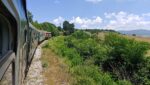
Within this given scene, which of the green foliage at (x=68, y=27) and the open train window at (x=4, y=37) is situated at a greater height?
the open train window at (x=4, y=37)

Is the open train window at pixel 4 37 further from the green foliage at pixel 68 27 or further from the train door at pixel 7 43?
the green foliage at pixel 68 27

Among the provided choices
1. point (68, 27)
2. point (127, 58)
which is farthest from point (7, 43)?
point (68, 27)

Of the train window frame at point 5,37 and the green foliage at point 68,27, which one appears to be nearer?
the train window frame at point 5,37

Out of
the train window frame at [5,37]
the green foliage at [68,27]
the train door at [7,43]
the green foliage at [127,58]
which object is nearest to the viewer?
the train door at [7,43]

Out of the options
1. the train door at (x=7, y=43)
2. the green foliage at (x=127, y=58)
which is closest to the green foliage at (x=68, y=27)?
the green foliage at (x=127, y=58)

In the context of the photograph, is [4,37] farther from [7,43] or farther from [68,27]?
[68,27]

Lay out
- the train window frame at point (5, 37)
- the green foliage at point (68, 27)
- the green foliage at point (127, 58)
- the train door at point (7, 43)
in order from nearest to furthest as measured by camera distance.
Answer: the train door at point (7, 43) < the train window frame at point (5, 37) < the green foliage at point (127, 58) < the green foliage at point (68, 27)

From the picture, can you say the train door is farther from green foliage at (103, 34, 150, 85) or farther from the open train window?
green foliage at (103, 34, 150, 85)

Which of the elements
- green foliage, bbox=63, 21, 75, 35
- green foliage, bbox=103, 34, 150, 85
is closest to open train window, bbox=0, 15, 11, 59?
green foliage, bbox=103, 34, 150, 85

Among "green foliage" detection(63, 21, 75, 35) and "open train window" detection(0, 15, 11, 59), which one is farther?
"green foliage" detection(63, 21, 75, 35)

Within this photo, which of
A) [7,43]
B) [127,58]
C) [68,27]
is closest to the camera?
[7,43]

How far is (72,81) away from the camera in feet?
40.2

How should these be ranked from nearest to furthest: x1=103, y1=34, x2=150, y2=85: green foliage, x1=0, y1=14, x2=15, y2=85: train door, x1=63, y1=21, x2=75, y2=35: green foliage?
x1=0, y1=14, x2=15, y2=85: train door, x1=103, y1=34, x2=150, y2=85: green foliage, x1=63, y1=21, x2=75, y2=35: green foliage

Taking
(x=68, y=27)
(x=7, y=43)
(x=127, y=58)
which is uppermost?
(x=7, y=43)
